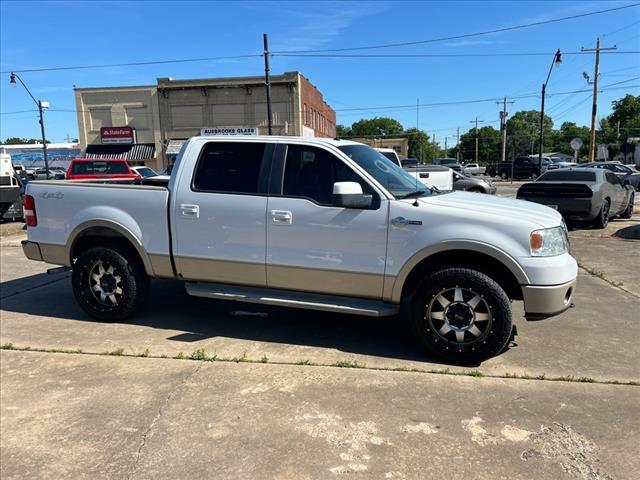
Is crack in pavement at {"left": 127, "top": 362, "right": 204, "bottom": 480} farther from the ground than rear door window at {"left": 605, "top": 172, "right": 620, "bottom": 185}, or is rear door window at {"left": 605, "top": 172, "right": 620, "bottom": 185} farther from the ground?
rear door window at {"left": 605, "top": 172, "right": 620, "bottom": 185}

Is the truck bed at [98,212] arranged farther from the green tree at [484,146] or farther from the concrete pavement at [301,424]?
the green tree at [484,146]

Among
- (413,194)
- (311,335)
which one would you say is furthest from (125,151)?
(413,194)

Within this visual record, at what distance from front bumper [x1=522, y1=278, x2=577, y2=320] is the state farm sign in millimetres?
42146

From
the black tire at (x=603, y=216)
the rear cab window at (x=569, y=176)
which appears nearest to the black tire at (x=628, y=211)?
the black tire at (x=603, y=216)

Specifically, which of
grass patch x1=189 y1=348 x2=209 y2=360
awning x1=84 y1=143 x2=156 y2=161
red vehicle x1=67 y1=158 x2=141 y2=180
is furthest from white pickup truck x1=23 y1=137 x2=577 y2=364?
awning x1=84 y1=143 x2=156 y2=161

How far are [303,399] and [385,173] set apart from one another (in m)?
2.24

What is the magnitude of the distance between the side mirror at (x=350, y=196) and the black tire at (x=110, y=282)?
238cm

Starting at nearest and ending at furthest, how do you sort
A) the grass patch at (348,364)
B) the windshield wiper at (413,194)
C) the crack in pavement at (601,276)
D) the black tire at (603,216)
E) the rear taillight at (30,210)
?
the grass patch at (348,364), the windshield wiper at (413,194), the rear taillight at (30,210), the crack in pavement at (601,276), the black tire at (603,216)

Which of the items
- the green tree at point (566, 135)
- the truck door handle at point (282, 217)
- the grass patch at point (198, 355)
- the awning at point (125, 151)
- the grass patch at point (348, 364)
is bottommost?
the grass patch at point (348, 364)

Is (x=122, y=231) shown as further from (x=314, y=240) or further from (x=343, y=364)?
(x=343, y=364)

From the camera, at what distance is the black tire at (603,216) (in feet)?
40.4

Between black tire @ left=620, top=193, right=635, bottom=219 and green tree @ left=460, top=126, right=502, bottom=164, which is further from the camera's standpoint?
green tree @ left=460, top=126, right=502, bottom=164

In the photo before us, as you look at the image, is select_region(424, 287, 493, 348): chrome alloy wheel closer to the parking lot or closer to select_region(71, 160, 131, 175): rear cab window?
the parking lot

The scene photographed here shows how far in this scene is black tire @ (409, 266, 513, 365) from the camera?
13.5 feet
